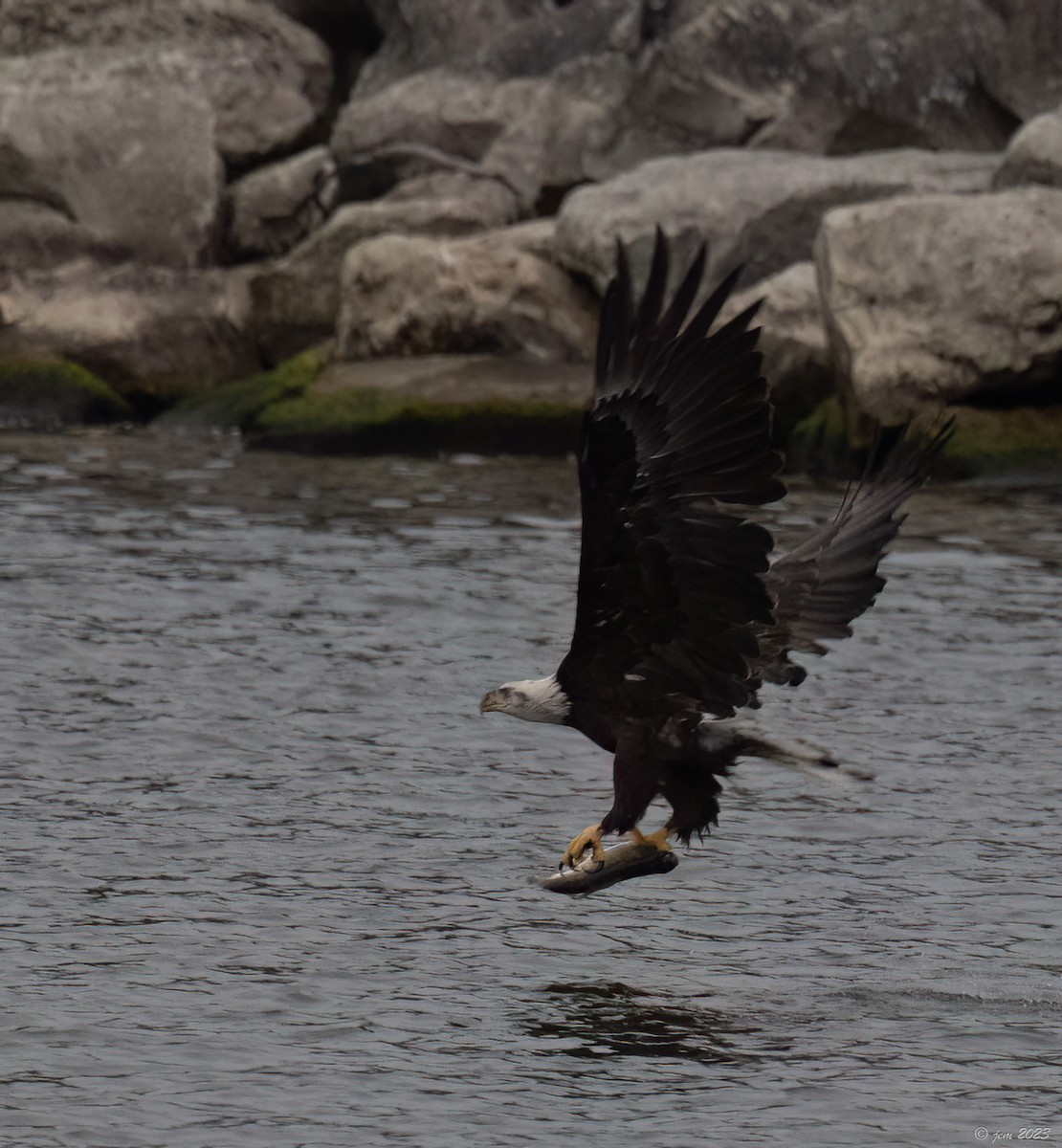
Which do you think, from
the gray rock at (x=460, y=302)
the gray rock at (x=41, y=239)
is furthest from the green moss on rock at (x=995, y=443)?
the gray rock at (x=41, y=239)

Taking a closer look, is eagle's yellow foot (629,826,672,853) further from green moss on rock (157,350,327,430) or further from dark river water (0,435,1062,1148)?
green moss on rock (157,350,327,430)

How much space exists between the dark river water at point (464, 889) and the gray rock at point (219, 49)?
866cm

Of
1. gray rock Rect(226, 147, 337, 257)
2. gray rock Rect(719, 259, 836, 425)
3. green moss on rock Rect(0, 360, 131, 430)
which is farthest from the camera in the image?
gray rock Rect(226, 147, 337, 257)

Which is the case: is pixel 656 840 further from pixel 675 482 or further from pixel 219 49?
pixel 219 49

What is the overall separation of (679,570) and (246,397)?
39.0ft

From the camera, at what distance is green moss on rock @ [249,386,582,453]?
50.7 ft

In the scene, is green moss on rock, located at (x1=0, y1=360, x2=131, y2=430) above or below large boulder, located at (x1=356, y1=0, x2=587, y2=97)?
below

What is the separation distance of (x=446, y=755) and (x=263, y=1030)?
107 inches

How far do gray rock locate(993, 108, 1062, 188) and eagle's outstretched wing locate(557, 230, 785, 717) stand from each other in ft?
31.6

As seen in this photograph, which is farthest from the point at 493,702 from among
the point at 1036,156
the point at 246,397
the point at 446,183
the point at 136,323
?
the point at 446,183

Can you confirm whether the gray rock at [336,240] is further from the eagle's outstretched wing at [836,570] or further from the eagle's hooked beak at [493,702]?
the eagle's hooked beak at [493,702]

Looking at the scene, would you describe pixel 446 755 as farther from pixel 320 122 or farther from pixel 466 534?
pixel 320 122

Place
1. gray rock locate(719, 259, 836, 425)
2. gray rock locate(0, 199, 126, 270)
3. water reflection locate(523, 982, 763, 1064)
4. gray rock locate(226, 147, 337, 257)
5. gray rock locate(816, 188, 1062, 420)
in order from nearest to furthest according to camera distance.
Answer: water reflection locate(523, 982, 763, 1064) < gray rock locate(816, 188, 1062, 420) < gray rock locate(719, 259, 836, 425) < gray rock locate(0, 199, 126, 270) < gray rock locate(226, 147, 337, 257)

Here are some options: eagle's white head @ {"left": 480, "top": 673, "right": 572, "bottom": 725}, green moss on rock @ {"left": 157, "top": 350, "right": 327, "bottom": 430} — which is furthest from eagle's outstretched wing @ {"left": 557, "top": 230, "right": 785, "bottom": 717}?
green moss on rock @ {"left": 157, "top": 350, "right": 327, "bottom": 430}
